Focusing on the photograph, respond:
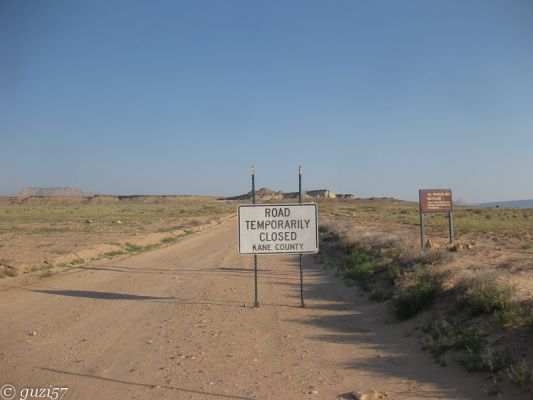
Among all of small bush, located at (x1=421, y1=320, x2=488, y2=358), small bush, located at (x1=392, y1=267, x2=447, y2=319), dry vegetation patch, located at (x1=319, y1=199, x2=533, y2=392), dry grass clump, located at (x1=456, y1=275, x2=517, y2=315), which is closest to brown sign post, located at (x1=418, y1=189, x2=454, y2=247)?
dry vegetation patch, located at (x1=319, y1=199, x2=533, y2=392)

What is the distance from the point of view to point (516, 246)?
2153cm

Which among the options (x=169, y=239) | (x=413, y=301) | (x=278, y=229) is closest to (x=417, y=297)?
(x=413, y=301)

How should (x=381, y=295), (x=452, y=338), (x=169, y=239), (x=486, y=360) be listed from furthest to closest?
(x=169, y=239) → (x=381, y=295) → (x=452, y=338) → (x=486, y=360)

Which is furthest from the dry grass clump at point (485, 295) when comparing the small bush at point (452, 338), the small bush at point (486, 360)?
the small bush at point (486, 360)

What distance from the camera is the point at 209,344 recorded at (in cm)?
752

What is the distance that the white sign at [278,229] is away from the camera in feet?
33.4

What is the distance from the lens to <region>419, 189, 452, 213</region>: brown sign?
1838 centimetres

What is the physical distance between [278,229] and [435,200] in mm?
10208

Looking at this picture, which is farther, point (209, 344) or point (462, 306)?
point (462, 306)

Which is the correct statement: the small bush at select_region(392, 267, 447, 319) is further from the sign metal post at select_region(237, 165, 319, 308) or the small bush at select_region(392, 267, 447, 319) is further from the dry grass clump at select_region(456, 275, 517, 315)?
the sign metal post at select_region(237, 165, 319, 308)

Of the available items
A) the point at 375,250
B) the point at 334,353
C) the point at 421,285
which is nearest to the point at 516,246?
the point at 375,250

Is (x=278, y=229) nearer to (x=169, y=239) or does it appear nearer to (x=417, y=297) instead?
(x=417, y=297)

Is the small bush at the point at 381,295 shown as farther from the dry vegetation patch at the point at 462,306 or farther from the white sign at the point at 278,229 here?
the white sign at the point at 278,229

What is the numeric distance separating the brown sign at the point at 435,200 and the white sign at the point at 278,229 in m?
9.28
